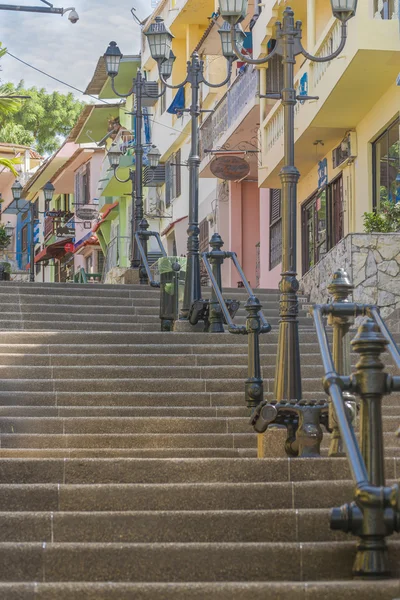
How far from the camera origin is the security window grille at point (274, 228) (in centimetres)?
2900

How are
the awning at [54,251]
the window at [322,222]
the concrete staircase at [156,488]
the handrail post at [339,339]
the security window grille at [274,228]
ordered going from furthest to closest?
1. the awning at [54,251]
2. the security window grille at [274,228]
3. the window at [322,222]
4. the handrail post at [339,339]
5. the concrete staircase at [156,488]

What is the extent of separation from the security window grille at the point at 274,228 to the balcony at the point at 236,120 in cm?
127

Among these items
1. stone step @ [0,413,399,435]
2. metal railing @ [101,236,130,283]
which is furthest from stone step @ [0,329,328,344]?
metal railing @ [101,236,130,283]

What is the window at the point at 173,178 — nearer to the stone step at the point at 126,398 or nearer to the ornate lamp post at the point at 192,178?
the ornate lamp post at the point at 192,178

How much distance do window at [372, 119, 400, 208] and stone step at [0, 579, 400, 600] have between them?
14044 millimetres

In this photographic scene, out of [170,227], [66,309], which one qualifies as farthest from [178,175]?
[66,309]

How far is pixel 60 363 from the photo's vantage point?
14.1 meters

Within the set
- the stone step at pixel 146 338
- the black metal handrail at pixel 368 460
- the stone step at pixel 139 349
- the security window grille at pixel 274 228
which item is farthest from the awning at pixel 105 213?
the black metal handrail at pixel 368 460

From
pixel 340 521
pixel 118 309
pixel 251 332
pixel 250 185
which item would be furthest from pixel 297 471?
pixel 250 185

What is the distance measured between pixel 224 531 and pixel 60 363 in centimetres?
689

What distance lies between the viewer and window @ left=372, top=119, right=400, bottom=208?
20688mm

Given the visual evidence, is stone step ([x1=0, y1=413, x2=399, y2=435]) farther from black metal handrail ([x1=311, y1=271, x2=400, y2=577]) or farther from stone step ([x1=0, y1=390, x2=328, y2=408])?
black metal handrail ([x1=311, y1=271, x2=400, y2=577])

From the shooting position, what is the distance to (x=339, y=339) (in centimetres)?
924

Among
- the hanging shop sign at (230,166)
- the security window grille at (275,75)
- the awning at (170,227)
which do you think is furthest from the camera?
the awning at (170,227)
